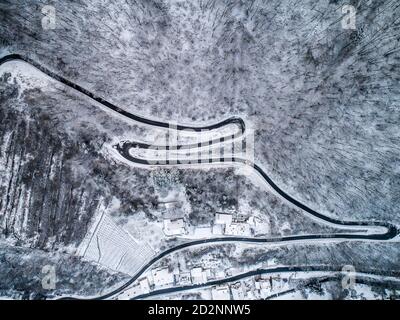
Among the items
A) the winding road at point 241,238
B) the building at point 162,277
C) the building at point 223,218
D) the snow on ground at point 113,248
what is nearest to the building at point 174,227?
the winding road at point 241,238

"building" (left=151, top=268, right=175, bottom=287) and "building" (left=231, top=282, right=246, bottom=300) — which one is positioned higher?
"building" (left=151, top=268, right=175, bottom=287)

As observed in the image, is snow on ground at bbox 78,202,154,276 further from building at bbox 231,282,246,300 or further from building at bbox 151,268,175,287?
building at bbox 231,282,246,300

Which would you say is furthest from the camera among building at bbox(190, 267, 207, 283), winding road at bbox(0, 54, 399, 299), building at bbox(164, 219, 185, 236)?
winding road at bbox(0, 54, 399, 299)

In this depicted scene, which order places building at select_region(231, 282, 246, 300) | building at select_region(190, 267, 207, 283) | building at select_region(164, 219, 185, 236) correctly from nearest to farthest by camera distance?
1. building at select_region(231, 282, 246, 300)
2. building at select_region(164, 219, 185, 236)
3. building at select_region(190, 267, 207, 283)

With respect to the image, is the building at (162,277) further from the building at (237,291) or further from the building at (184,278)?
the building at (237,291)

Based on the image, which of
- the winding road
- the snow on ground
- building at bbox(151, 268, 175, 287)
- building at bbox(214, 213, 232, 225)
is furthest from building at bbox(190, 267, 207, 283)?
building at bbox(214, 213, 232, 225)

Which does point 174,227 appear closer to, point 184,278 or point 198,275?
point 184,278

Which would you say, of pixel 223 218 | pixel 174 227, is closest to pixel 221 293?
pixel 223 218
